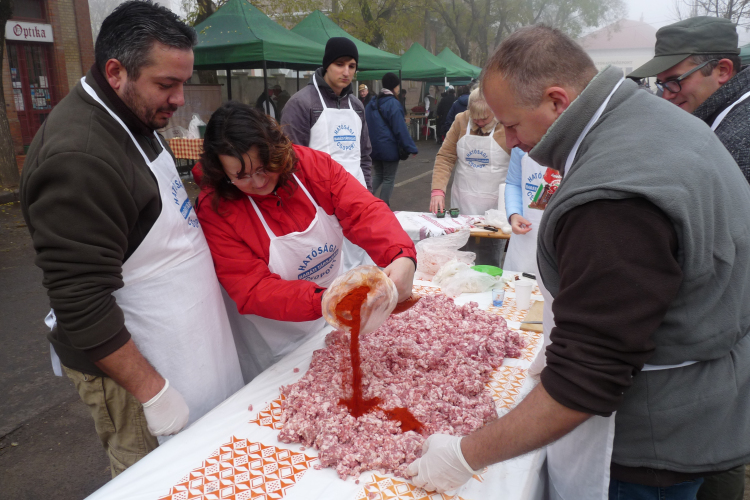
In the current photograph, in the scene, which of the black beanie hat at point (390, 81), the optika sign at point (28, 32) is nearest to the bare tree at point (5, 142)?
the optika sign at point (28, 32)

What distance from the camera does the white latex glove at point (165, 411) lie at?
5.61ft

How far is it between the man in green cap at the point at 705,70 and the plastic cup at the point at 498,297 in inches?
50.0

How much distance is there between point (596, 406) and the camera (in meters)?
1.02

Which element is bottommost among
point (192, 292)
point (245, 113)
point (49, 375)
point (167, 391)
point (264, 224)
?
point (49, 375)

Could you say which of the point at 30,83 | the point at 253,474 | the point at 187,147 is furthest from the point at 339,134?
the point at 30,83

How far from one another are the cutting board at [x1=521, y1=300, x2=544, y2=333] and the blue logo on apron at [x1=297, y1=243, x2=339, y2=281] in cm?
96

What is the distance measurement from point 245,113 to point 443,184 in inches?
122

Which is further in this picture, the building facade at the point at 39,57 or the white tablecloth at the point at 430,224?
the building facade at the point at 39,57

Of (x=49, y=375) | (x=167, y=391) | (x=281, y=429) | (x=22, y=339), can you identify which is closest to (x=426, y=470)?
(x=281, y=429)

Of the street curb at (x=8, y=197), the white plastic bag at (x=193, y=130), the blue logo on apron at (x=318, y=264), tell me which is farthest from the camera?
the white plastic bag at (x=193, y=130)

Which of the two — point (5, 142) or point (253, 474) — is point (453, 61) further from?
point (253, 474)

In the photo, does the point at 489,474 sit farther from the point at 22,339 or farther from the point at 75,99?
the point at 22,339

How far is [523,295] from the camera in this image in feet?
8.70

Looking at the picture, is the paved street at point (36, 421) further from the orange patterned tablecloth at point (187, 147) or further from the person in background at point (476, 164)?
the orange patterned tablecloth at point (187, 147)
